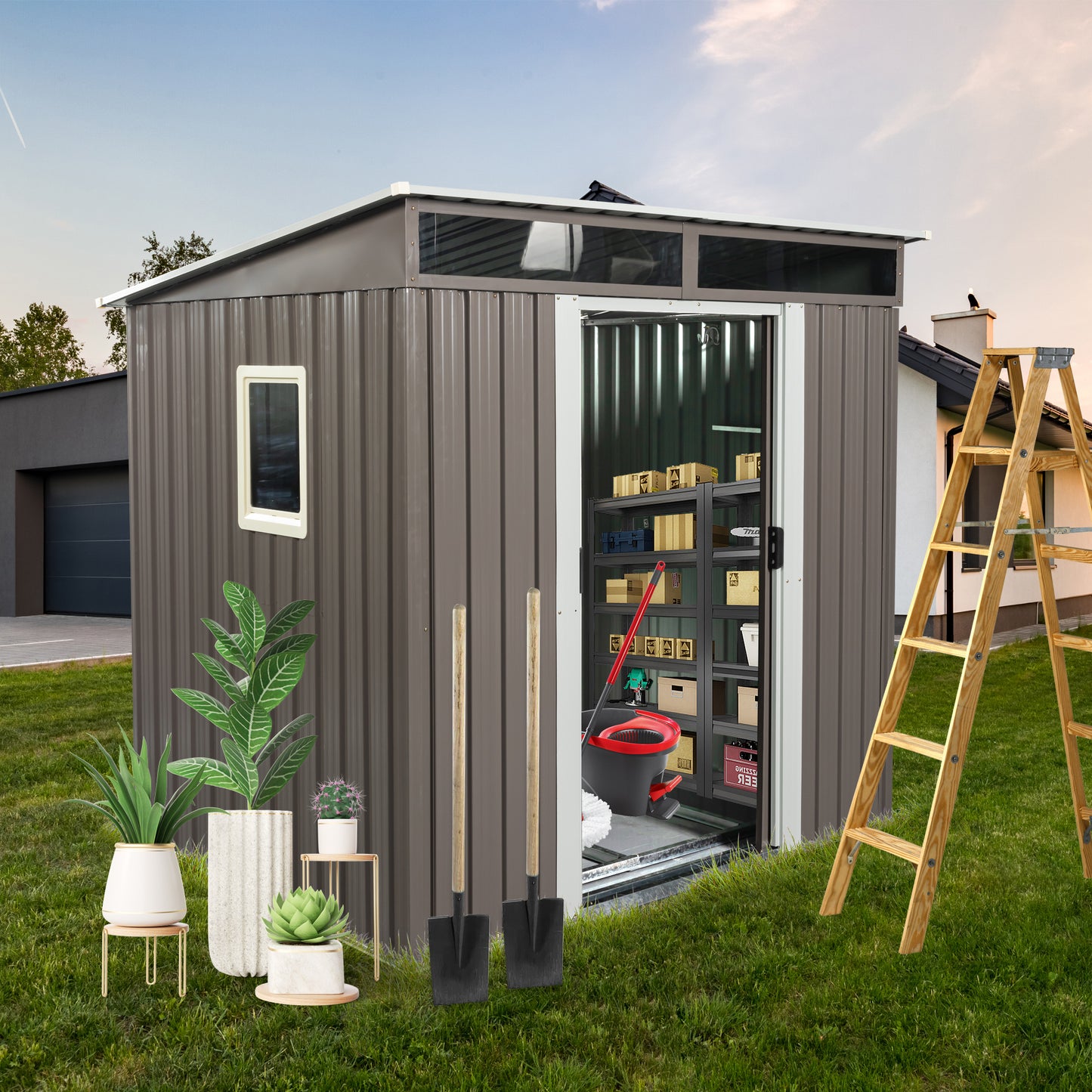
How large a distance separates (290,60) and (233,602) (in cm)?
2555

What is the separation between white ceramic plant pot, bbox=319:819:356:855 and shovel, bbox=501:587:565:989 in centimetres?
62

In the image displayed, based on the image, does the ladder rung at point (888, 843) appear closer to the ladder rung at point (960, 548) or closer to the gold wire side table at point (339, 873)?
the ladder rung at point (960, 548)

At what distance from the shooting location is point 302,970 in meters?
2.85

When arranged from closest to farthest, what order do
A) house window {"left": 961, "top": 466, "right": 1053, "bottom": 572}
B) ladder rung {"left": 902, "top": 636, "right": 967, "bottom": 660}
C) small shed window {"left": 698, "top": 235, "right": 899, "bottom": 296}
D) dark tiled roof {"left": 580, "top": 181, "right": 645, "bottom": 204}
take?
ladder rung {"left": 902, "top": 636, "right": 967, "bottom": 660} → small shed window {"left": 698, "top": 235, "right": 899, "bottom": 296} → dark tiled roof {"left": 580, "top": 181, "right": 645, "bottom": 204} → house window {"left": 961, "top": 466, "right": 1053, "bottom": 572}

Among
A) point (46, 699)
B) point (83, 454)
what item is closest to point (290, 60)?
point (83, 454)

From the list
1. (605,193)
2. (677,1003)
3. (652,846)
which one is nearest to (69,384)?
(605,193)

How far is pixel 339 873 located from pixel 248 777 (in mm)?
584

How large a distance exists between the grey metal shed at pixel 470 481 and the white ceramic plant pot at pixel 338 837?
6.2 inches

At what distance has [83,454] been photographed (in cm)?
1597

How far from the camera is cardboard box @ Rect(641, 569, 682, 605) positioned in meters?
5.91

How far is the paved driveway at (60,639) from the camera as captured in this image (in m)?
10.9

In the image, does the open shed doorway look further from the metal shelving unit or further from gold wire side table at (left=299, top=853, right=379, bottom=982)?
gold wire side table at (left=299, top=853, right=379, bottom=982)

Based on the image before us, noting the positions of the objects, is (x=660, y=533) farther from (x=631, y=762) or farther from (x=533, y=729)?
(x=533, y=729)

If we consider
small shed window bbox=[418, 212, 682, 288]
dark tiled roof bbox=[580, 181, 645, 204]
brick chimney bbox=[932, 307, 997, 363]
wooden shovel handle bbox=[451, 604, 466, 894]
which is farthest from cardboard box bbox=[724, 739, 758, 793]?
brick chimney bbox=[932, 307, 997, 363]
